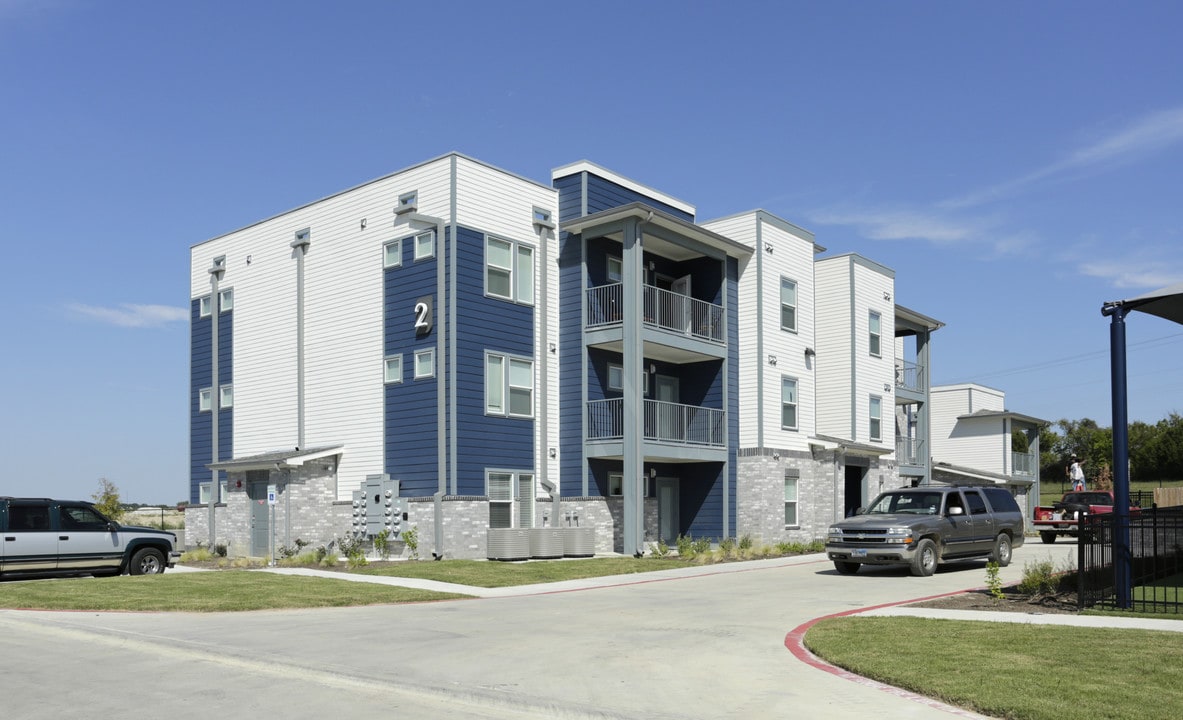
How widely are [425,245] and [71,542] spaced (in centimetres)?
1161

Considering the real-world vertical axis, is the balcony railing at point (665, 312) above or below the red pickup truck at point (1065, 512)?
above

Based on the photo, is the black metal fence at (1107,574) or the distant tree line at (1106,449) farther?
the distant tree line at (1106,449)

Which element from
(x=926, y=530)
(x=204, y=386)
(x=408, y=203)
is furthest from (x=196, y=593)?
(x=204, y=386)

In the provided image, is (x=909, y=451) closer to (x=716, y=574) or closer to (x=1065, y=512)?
(x=1065, y=512)

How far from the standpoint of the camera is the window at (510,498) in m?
29.0

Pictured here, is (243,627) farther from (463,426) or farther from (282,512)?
(282,512)

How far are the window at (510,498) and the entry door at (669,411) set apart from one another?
415cm

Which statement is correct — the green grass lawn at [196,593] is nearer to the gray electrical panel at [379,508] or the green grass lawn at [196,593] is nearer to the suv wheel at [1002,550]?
the gray electrical panel at [379,508]

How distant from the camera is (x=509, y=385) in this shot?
96.7 ft

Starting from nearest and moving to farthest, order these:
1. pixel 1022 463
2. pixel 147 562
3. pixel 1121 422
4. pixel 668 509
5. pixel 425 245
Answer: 1. pixel 1121 422
2. pixel 147 562
3. pixel 425 245
4. pixel 668 509
5. pixel 1022 463

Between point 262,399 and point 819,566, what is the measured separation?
18.6 metres

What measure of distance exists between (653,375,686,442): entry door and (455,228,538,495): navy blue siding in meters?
4.52

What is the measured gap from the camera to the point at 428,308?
28.4m

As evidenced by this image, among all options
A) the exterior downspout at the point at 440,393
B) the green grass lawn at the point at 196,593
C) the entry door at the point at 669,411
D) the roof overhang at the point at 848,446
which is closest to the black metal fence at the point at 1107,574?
the green grass lawn at the point at 196,593
